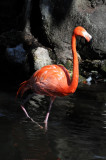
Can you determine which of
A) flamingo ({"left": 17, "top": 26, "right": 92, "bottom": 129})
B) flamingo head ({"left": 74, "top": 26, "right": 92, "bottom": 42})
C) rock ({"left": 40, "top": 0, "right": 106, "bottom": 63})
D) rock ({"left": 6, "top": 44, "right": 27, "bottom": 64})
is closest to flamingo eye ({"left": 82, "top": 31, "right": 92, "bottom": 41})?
flamingo head ({"left": 74, "top": 26, "right": 92, "bottom": 42})

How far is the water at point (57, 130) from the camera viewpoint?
3.35m

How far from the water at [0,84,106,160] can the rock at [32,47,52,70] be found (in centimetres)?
131

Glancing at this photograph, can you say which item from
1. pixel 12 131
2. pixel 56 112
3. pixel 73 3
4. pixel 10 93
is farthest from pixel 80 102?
pixel 73 3

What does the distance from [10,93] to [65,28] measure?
2.39m

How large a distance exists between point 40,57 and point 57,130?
10.2 ft

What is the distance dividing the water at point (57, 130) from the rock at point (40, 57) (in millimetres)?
1312

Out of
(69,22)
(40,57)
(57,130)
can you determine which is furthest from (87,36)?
(69,22)

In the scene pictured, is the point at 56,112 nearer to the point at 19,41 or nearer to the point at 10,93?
the point at 10,93

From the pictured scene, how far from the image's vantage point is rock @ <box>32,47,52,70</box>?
6730 mm

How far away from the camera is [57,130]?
4.00 metres

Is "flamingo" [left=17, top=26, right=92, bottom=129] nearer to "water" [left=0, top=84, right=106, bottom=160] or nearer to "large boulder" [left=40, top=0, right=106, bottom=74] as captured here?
"water" [left=0, top=84, right=106, bottom=160]

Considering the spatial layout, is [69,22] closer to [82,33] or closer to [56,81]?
[56,81]

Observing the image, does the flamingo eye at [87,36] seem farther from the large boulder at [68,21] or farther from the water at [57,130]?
the large boulder at [68,21]

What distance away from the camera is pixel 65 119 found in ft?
14.6
